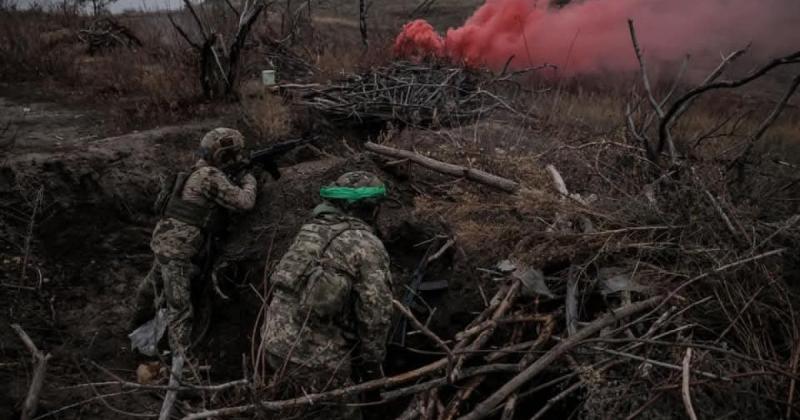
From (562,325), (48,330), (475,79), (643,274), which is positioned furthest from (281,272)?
(475,79)

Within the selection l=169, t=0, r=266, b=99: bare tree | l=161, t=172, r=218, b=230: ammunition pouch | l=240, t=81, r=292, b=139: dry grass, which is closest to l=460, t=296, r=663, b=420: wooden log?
l=161, t=172, r=218, b=230: ammunition pouch

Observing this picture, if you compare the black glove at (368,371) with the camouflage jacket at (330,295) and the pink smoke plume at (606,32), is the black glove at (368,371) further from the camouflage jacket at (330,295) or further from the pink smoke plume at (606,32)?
the pink smoke plume at (606,32)

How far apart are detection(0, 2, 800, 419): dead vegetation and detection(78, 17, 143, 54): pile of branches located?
234 inches

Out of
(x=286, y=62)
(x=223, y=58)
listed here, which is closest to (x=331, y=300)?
(x=223, y=58)

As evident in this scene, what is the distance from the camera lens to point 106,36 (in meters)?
9.91

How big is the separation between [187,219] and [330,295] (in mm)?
1893

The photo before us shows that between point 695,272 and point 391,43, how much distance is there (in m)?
8.61

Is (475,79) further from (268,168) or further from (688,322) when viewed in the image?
(688,322)

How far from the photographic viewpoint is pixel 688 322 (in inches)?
102

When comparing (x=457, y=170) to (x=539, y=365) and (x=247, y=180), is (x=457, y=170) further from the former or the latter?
(x=539, y=365)

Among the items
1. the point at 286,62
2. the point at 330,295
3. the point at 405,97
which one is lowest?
the point at 330,295

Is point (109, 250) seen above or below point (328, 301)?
below

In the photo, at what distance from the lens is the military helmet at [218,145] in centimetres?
434

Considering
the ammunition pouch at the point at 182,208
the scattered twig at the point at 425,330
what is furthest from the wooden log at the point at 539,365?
the ammunition pouch at the point at 182,208
